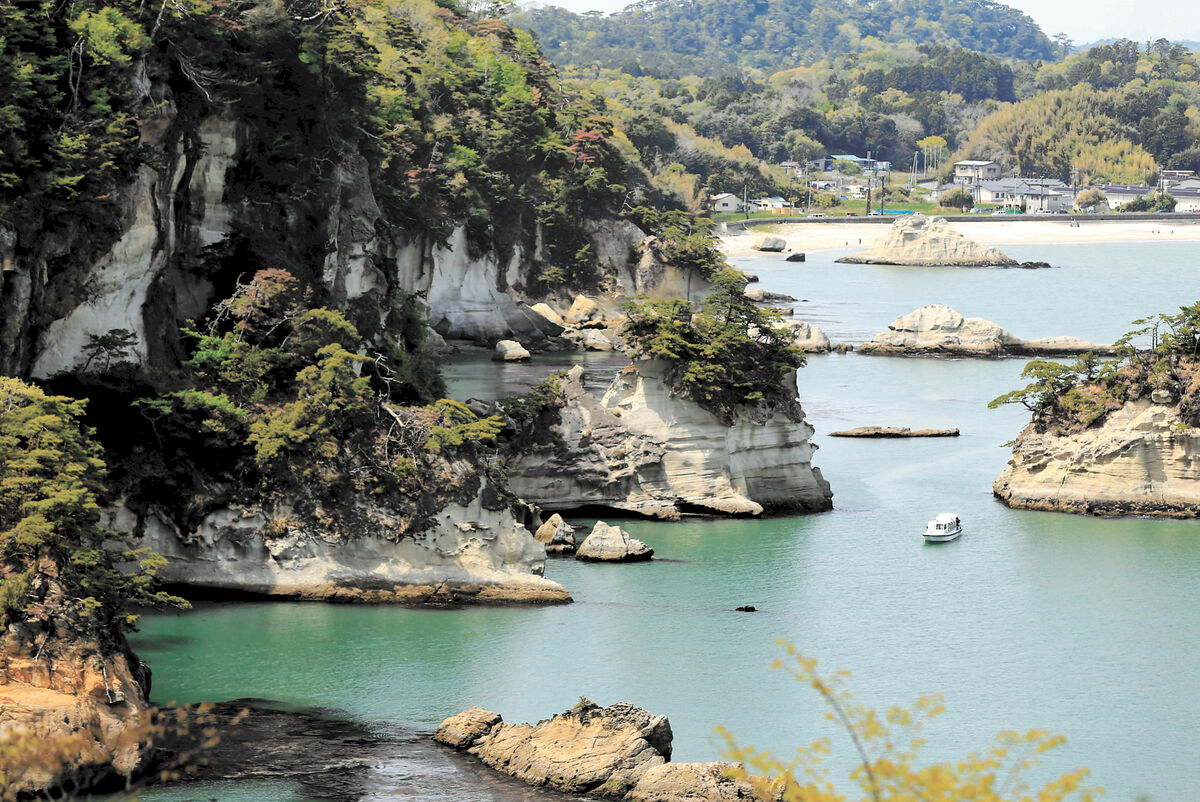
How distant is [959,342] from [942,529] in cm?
3849

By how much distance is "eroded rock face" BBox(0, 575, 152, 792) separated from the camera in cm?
2255

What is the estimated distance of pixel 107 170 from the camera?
32625 mm

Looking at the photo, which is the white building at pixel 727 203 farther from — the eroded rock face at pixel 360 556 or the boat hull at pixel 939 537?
the eroded rock face at pixel 360 556

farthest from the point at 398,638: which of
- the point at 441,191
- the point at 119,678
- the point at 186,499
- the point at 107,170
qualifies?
the point at 441,191

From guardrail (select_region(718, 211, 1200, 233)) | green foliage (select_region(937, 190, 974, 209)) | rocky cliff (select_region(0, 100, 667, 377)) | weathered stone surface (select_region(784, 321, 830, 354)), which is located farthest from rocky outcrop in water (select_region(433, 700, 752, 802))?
green foliage (select_region(937, 190, 974, 209))

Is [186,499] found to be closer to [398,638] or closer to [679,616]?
[398,638]

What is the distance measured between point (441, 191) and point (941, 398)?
82.2 ft

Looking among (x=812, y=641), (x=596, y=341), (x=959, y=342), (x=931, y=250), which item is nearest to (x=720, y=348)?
(x=812, y=641)

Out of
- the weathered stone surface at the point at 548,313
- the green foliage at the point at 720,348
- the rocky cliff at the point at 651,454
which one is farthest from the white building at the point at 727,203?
the rocky cliff at the point at 651,454

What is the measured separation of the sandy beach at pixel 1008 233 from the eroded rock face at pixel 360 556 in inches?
4113

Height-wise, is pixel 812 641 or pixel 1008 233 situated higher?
pixel 1008 233

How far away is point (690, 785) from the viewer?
22.6 metres

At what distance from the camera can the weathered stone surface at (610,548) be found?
127 feet

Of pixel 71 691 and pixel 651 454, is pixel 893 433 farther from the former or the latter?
pixel 71 691
